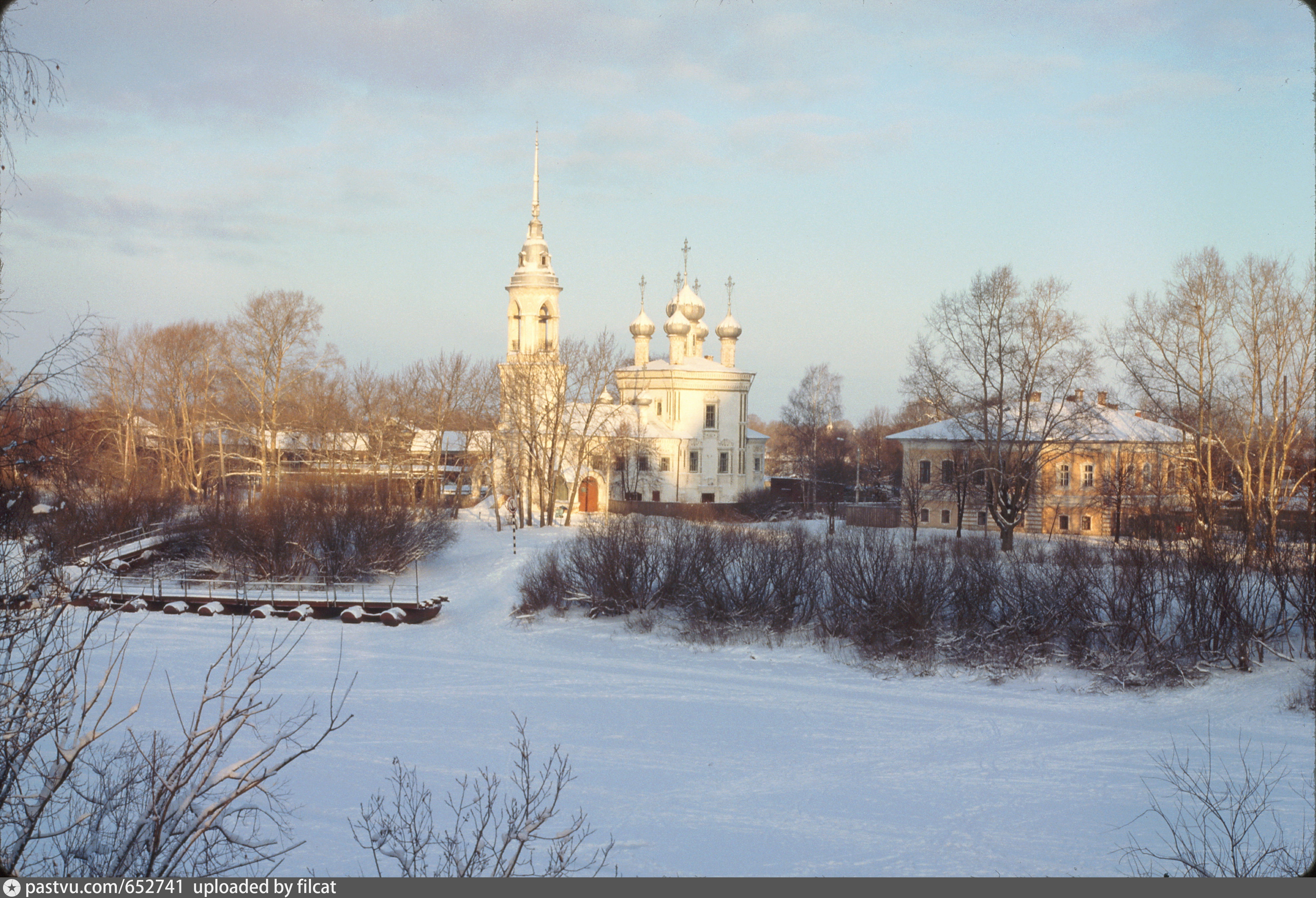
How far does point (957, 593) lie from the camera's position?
23.5 m

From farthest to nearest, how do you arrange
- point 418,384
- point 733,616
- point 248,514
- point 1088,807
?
1. point 418,384
2. point 248,514
3. point 733,616
4. point 1088,807

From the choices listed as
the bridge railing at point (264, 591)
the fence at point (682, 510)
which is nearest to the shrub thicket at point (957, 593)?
the bridge railing at point (264, 591)

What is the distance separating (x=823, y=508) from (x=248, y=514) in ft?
91.2

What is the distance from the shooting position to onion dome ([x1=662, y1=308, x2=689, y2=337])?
169ft

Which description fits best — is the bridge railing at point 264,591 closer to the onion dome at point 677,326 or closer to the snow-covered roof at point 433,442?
the snow-covered roof at point 433,442

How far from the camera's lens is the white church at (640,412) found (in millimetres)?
39750

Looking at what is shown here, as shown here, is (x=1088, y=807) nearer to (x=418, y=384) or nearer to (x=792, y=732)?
(x=792, y=732)

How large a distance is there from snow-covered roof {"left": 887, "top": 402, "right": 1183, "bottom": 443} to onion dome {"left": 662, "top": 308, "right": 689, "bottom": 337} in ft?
52.0

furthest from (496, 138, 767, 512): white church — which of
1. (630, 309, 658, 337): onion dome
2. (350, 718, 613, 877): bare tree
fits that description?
(350, 718, 613, 877): bare tree

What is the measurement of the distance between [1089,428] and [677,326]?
82.4 ft

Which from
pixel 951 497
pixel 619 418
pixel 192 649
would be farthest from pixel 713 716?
pixel 619 418

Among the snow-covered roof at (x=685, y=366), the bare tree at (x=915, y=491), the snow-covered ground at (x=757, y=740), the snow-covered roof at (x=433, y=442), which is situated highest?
the snow-covered roof at (x=685, y=366)

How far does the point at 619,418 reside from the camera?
46.0 meters

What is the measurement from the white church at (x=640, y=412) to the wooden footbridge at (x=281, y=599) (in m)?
12.0
